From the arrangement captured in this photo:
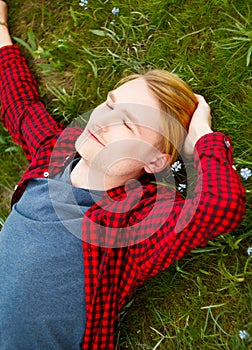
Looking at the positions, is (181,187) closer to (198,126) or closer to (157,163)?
(157,163)

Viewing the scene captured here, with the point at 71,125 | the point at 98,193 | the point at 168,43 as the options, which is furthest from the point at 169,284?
the point at 168,43

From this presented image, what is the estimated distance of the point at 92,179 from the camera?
306 cm

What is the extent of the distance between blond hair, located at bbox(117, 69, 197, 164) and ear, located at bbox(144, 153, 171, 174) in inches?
1.2

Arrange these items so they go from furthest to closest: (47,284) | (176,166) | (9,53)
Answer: (9,53), (176,166), (47,284)

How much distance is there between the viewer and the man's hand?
3.04 m

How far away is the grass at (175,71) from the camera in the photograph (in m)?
3.06

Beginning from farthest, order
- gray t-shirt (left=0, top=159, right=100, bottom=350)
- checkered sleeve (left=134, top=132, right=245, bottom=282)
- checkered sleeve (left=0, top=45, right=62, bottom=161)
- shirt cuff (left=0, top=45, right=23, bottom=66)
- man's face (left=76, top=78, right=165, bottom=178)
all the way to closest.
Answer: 1. shirt cuff (left=0, top=45, right=23, bottom=66)
2. checkered sleeve (left=0, top=45, right=62, bottom=161)
3. gray t-shirt (left=0, top=159, right=100, bottom=350)
4. man's face (left=76, top=78, right=165, bottom=178)
5. checkered sleeve (left=134, top=132, right=245, bottom=282)

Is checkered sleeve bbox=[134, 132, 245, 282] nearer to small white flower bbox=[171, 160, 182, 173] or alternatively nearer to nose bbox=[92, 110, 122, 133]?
small white flower bbox=[171, 160, 182, 173]

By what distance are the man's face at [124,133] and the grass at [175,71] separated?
55cm

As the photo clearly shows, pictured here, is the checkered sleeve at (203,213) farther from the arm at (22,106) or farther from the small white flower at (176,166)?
the arm at (22,106)

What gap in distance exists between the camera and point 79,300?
117 inches

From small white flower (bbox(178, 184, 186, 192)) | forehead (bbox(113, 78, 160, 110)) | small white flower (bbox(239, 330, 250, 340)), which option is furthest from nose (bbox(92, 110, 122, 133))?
small white flower (bbox(239, 330, 250, 340))

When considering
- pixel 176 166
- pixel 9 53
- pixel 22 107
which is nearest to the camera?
pixel 176 166

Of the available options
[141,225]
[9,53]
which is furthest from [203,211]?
[9,53]
